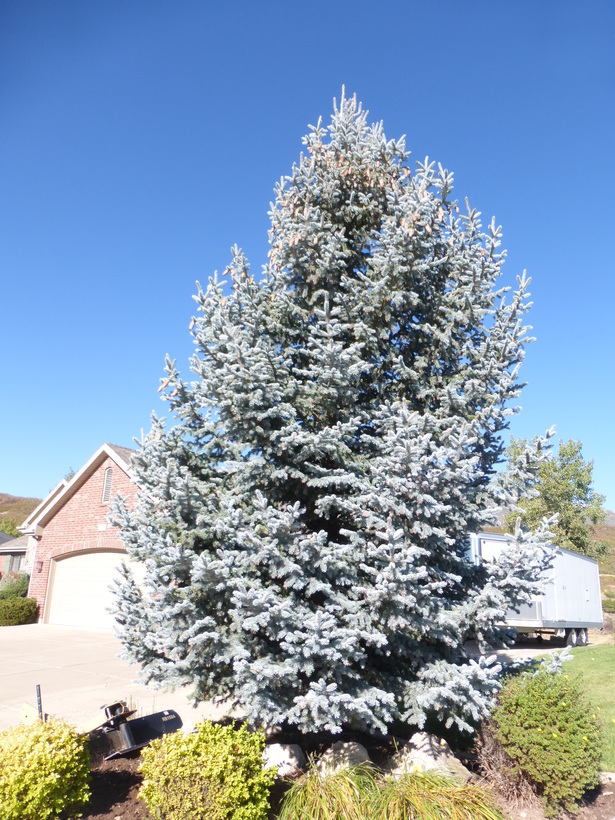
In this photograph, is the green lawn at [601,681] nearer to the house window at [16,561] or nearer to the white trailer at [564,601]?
the white trailer at [564,601]

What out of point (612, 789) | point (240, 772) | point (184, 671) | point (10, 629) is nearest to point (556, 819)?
point (612, 789)

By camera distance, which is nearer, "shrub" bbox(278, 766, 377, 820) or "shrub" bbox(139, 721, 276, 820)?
"shrub" bbox(139, 721, 276, 820)

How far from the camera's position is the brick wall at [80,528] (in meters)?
17.4

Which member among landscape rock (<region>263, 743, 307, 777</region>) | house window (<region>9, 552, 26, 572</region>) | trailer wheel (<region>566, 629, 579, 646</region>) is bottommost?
trailer wheel (<region>566, 629, 579, 646</region>)

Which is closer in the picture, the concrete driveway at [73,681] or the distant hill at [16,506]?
the concrete driveway at [73,681]

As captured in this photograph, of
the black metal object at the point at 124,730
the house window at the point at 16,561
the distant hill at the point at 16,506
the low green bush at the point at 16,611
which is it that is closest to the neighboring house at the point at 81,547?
the low green bush at the point at 16,611

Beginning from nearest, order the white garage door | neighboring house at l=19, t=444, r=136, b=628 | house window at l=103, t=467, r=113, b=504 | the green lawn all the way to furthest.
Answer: the green lawn < the white garage door < neighboring house at l=19, t=444, r=136, b=628 < house window at l=103, t=467, r=113, b=504

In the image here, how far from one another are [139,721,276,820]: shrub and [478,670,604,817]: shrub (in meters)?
2.19

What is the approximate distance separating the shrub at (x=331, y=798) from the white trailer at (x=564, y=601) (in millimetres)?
10724

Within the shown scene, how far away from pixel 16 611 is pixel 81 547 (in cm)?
333

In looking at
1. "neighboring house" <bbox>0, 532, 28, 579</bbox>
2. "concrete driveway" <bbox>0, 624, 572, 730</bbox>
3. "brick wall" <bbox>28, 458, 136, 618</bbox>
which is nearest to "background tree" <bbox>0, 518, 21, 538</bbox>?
"neighboring house" <bbox>0, 532, 28, 579</bbox>

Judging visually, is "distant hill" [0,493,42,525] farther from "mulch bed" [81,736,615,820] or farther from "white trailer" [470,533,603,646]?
"mulch bed" [81,736,615,820]

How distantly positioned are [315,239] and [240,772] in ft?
15.7

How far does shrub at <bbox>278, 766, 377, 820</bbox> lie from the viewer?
3758 mm
